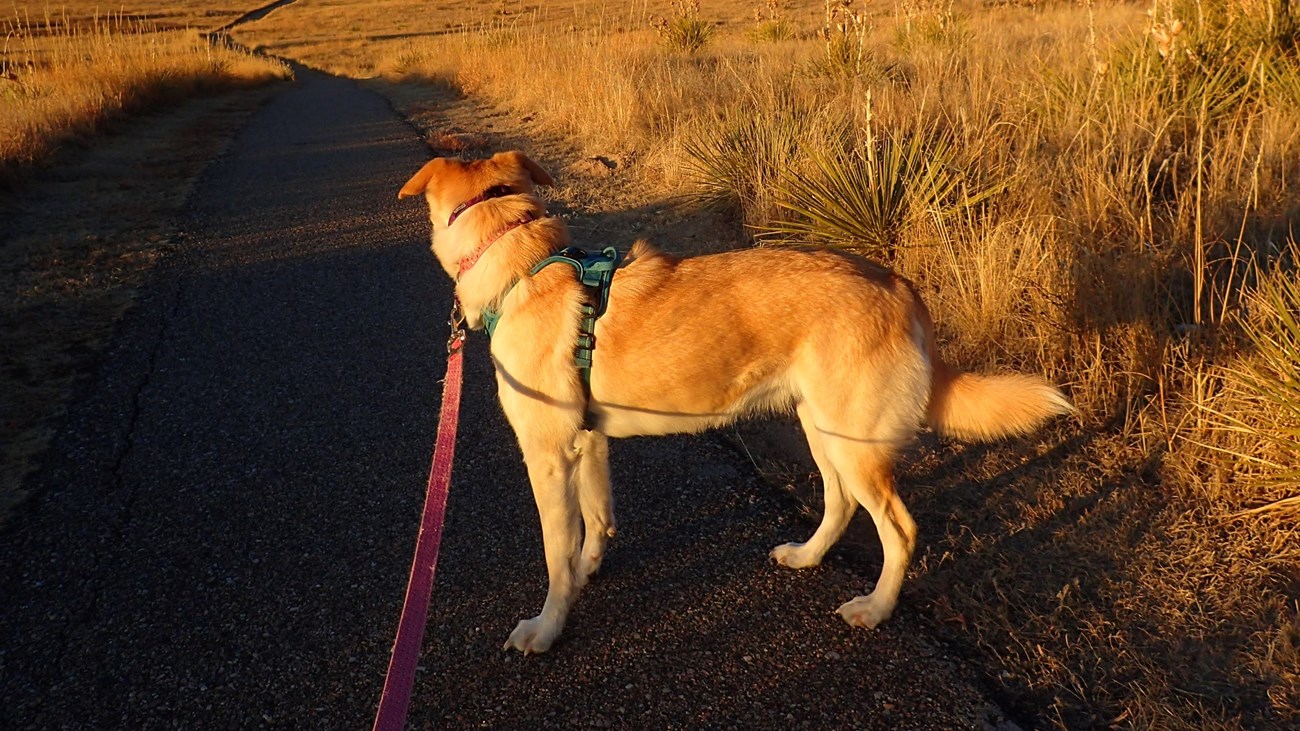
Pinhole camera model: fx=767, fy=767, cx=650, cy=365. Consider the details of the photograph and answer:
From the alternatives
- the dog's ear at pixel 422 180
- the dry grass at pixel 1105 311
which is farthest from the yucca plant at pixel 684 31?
the dog's ear at pixel 422 180

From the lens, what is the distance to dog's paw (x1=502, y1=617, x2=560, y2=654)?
2668mm

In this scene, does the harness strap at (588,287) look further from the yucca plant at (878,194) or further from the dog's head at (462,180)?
the yucca plant at (878,194)

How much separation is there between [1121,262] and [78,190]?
11.0 metres

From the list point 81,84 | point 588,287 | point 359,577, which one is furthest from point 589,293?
point 81,84

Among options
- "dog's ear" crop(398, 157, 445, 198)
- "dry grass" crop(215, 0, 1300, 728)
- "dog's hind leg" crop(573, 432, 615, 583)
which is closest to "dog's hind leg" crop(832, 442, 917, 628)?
"dry grass" crop(215, 0, 1300, 728)

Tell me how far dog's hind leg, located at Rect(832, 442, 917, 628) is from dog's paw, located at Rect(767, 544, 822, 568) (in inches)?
12.1

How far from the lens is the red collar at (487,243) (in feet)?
9.40

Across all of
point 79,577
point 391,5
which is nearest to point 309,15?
point 391,5

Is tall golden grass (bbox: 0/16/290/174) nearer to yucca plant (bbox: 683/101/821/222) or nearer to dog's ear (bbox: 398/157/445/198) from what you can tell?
yucca plant (bbox: 683/101/821/222)

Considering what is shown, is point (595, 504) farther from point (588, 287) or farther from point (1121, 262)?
point (1121, 262)

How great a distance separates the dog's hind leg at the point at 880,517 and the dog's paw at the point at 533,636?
1.04 meters

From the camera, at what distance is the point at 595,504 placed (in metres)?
3.04

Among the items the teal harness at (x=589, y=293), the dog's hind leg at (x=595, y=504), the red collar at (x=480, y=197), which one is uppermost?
the red collar at (x=480, y=197)

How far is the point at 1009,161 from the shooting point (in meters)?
5.37
